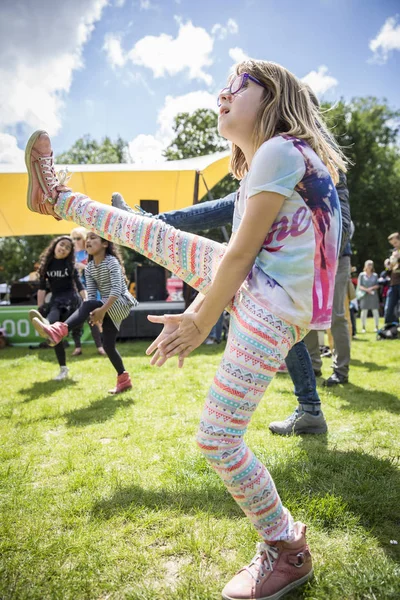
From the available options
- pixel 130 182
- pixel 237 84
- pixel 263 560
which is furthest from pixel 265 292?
pixel 130 182

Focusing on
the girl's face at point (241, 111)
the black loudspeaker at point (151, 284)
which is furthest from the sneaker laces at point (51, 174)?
the black loudspeaker at point (151, 284)

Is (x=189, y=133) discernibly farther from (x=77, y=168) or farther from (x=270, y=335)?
(x=270, y=335)

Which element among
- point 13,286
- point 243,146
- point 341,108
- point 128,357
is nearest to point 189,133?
point 341,108

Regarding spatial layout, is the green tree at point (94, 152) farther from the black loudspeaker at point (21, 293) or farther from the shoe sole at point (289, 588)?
the shoe sole at point (289, 588)

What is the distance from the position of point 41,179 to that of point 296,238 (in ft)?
4.26

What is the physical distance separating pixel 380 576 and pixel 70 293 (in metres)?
5.36

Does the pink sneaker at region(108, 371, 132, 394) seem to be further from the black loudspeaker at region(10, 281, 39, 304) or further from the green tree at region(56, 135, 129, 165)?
the green tree at region(56, 135, 129, 165)

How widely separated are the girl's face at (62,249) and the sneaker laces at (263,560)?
5.27 meters

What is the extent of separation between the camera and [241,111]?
1.53m

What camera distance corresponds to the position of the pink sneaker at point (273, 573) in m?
1.34

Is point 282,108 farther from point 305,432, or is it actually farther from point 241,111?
point 305,432

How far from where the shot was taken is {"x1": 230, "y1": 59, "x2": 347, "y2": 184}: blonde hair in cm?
149

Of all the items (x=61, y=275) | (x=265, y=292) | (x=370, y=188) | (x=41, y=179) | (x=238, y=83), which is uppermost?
(x=370, y=188)

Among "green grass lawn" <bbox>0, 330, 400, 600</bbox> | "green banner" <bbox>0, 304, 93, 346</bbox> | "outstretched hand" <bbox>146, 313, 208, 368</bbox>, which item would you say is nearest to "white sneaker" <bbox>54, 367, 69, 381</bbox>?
"green grass lawn" <bbox>0, 330, 400, 600</bbox>
